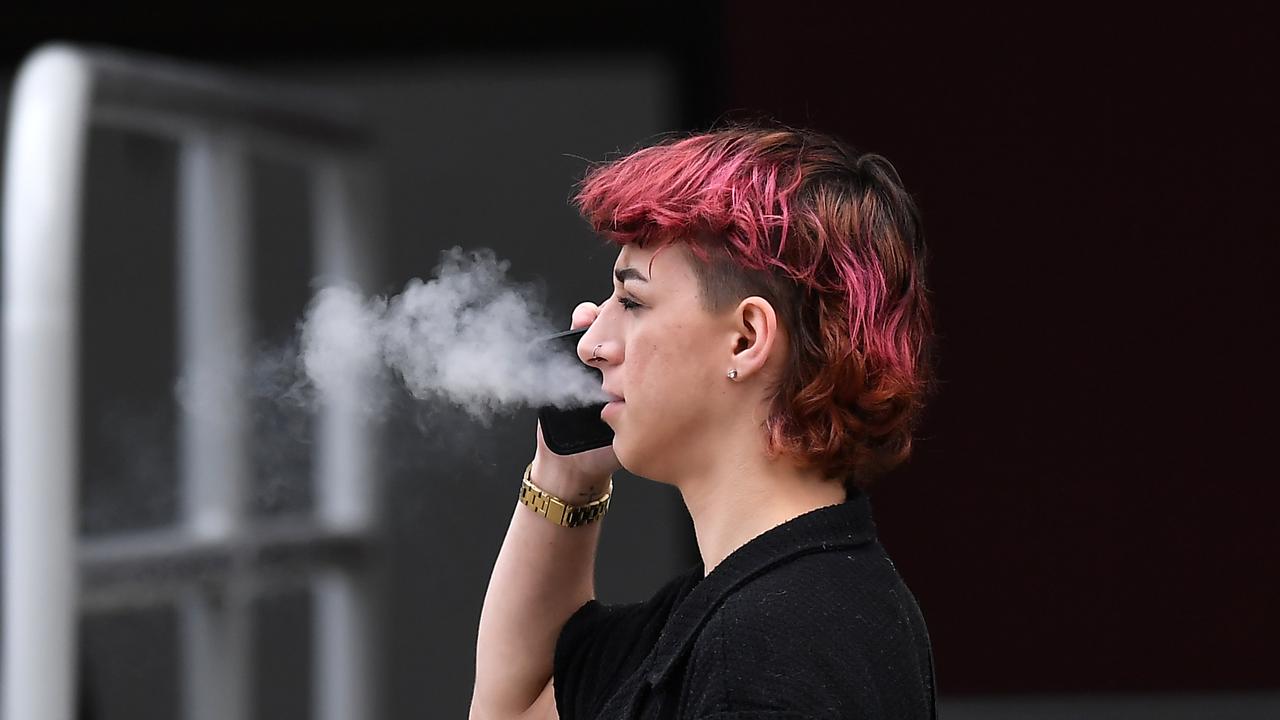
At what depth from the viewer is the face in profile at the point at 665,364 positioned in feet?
4.37

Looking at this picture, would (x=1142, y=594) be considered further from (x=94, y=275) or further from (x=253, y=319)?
(x=94, y=275)

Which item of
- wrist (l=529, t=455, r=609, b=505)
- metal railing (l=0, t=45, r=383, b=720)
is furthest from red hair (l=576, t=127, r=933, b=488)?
metal railing (l=0, t=45, r=383, b=720)

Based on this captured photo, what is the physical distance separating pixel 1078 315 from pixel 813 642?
2994 millimetres

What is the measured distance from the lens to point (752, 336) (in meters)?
1.32

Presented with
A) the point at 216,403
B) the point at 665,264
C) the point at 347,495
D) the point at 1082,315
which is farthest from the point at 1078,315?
the point at 665,264

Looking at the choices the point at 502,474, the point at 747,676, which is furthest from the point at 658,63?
the point at 747,676

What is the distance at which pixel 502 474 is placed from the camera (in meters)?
4.57

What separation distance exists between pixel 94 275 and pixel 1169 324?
349cm

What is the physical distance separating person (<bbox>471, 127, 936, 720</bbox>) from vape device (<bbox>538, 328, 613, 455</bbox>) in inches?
2.3

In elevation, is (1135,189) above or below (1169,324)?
above

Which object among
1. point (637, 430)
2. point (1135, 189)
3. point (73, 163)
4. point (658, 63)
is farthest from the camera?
point (658, 63)

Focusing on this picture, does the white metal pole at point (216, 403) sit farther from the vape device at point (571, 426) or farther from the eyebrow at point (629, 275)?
the eyebrow at point (629, 275)

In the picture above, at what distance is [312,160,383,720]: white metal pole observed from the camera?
3.74 metres

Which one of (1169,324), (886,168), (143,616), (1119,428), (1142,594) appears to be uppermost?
(886,168)
